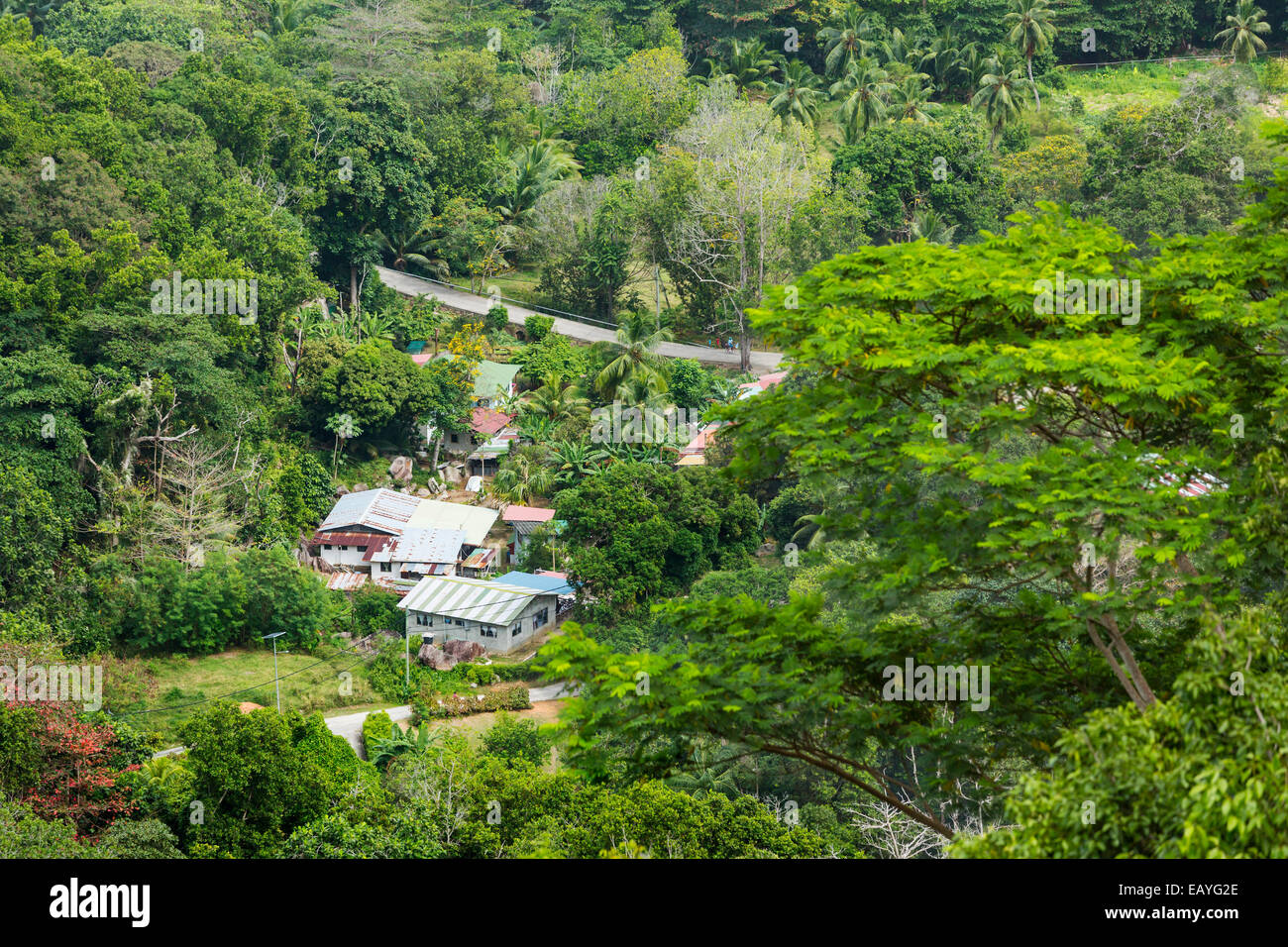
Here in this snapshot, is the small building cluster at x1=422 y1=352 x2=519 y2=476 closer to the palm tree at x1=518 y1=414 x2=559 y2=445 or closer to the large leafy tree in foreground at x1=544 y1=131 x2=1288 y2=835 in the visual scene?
the palm tree at x1=518 y1=414 x2=559 y2=445

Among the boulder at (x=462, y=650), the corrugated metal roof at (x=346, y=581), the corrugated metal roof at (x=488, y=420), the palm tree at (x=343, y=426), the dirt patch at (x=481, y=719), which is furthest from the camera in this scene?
the corrugated metal roof at (x=488, y=420)

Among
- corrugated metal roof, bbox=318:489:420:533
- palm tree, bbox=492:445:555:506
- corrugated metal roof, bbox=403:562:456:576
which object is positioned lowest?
corrugated metal roof, bbox=403:562:456:576

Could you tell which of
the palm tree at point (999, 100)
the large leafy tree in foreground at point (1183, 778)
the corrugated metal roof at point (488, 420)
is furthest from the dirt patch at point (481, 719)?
the palm tree at point (999, 100)

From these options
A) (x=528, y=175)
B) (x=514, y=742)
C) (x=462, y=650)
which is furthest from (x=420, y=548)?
(x=528, y=175)

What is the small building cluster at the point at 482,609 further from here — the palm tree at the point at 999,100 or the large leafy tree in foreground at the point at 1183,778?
the palm tree at the point at 999,100

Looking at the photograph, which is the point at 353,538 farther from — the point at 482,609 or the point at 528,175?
the point at 528,175

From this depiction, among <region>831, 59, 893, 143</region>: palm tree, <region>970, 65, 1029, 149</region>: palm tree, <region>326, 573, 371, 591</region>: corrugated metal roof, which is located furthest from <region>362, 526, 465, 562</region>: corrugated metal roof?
<region>970, 65, 1029, 149</region>: palm tree
